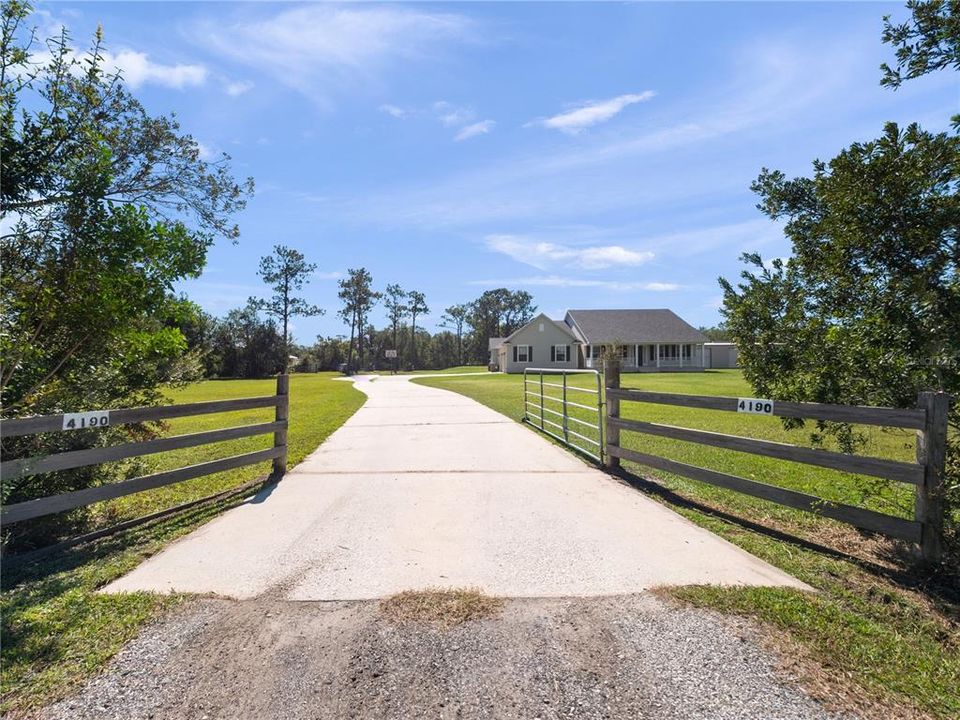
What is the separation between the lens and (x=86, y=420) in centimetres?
432

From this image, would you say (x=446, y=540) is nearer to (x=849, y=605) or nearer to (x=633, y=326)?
(x=849, y=605)

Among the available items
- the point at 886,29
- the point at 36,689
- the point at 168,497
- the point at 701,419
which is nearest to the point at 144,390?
the point at 168,497

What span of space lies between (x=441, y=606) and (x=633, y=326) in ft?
140

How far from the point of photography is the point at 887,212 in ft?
11.9

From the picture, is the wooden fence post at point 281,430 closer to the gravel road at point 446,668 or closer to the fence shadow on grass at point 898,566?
the gravel road at point 446,668

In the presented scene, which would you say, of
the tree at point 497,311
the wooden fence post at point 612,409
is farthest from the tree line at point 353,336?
the wooden fence post at point 612,409

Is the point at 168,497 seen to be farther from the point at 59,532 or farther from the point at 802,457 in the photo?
the point at 802,457

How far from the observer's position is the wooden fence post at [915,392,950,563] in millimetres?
3594

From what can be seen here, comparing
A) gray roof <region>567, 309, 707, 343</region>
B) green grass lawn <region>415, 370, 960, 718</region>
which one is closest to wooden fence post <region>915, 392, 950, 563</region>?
green grass lawn <region>415, 370, 960, 718</region>

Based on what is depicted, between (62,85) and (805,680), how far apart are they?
6.56 m

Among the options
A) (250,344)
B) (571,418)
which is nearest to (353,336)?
(250,344)

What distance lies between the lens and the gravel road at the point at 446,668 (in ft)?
7.58

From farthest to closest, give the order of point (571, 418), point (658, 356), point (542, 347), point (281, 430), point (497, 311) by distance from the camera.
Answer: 1. point (497, 311)
2. point (542, 347)
3. point (658, 356)
4. point (571, 418)
5. point (281, 430)

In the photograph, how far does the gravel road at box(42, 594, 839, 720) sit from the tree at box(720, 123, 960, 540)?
2.36m
